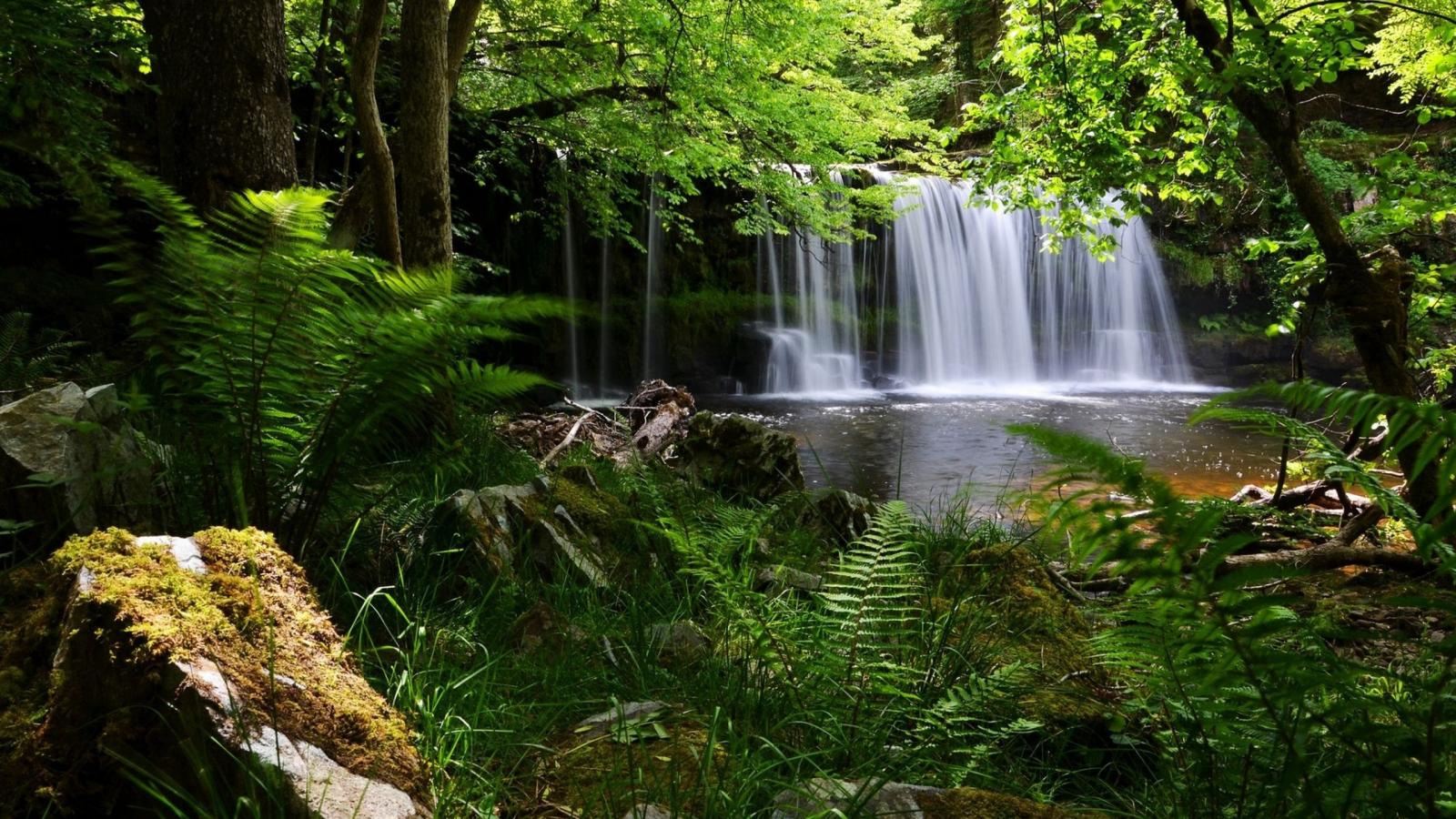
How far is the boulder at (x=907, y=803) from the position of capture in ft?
4.23

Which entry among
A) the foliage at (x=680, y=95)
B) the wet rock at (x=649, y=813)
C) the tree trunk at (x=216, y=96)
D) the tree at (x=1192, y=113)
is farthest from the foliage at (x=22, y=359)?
the tree at (x=1192, y=113)

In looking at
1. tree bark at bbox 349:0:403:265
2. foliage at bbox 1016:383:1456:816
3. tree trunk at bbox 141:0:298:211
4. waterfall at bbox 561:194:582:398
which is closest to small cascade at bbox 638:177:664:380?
waterfall at bbox 561:194:582:398

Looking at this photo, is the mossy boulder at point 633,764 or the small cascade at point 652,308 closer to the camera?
the mossy boulder at point 633,764

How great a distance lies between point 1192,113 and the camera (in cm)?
498

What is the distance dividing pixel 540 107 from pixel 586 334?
560 cm

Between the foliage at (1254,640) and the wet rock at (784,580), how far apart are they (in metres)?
1.33

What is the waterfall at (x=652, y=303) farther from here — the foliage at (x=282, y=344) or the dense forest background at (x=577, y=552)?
the foliage at (x=282, y=344)

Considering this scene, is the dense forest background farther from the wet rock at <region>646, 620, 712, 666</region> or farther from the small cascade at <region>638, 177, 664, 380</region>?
the small cascade at <region>638, 177, 664, 380</region>

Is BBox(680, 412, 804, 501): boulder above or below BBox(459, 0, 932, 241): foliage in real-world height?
below

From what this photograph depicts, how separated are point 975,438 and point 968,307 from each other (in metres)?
7.30

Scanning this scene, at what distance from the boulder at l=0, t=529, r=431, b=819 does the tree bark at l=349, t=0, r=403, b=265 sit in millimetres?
2701

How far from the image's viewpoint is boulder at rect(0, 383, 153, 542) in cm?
171

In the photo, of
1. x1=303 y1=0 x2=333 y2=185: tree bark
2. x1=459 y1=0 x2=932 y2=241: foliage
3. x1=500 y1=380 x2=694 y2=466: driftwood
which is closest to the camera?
x1=303 y1=0 x2=333 y2=185: tree bark

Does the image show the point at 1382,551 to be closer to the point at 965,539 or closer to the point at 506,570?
the point at 965,539
